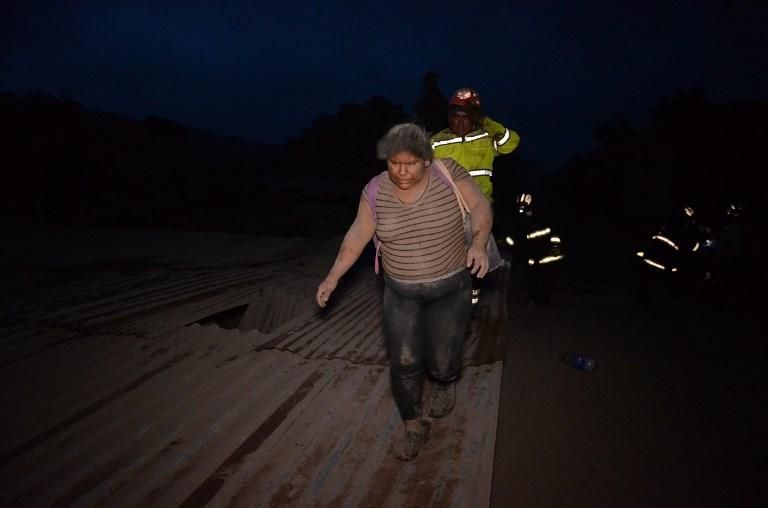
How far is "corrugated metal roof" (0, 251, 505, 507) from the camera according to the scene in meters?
2.51

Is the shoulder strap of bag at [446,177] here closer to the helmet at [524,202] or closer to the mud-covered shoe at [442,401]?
the mud-covered shoe at [442,401]

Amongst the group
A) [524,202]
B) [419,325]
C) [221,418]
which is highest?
[524,202]

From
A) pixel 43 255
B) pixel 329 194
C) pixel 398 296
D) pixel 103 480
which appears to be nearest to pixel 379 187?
pixel 398 296

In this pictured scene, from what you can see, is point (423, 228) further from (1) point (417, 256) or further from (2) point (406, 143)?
(2) point (406, 143)

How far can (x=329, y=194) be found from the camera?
85.0 ft

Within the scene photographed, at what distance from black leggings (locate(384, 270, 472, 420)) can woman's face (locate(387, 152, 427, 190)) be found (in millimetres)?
602

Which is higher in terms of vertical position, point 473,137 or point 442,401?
point 473,137

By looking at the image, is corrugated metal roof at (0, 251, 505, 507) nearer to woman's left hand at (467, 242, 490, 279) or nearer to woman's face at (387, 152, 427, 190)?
woman's left hand at (467, 242, 490, 279)

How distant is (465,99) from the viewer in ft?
12.7

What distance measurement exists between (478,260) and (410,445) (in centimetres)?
124

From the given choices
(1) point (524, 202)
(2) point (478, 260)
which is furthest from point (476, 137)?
(1) point (524, 202)

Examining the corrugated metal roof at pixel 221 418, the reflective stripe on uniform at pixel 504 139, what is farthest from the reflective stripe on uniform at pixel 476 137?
the corrugated metal roof at pixel 221 418

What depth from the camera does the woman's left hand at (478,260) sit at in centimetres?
250

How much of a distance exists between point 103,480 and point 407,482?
1777 mm
